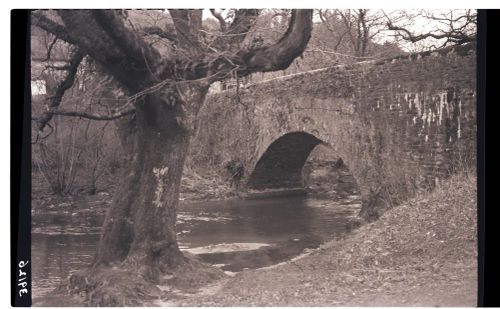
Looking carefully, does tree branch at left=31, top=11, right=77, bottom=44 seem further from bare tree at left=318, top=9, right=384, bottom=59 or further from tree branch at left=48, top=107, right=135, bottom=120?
bare tree at left=318, top=9, right=384, bottom=59

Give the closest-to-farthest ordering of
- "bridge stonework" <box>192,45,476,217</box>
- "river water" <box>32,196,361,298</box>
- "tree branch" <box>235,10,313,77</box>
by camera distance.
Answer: "tree branch" <box>235,10,313,77</box>
"river water" <box>32,196,361,298</box>
"bridge stonework" <box>192,45,476,217</box>

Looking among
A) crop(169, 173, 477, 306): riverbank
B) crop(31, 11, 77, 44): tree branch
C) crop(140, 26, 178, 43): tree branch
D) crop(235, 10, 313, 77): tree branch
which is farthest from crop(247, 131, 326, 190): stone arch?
crop(31, 11, 77, 44): tree branch

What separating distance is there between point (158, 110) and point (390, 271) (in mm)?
3236

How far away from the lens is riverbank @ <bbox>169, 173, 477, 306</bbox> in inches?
234

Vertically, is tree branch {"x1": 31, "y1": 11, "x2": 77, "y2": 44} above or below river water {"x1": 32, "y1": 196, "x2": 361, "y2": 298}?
above

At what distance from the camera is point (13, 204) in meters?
6.10

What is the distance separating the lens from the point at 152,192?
279 inches

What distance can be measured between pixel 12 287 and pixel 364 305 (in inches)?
142

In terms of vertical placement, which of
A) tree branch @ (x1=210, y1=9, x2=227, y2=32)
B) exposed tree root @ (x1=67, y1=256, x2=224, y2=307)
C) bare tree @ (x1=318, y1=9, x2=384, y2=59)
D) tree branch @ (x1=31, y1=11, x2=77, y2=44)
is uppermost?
bare tree @ (x1=318, y1=9, x2=384, y2=59)

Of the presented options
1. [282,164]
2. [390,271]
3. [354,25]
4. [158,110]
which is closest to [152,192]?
[158,110]

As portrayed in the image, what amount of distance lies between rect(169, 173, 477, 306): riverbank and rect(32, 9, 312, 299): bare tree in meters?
0.93

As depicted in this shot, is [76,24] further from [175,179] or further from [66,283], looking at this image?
[66,283]

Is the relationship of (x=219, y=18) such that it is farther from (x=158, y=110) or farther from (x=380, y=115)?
(x=380, y=115)

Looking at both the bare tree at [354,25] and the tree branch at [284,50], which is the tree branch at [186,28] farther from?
the bare tree at [354,25]
